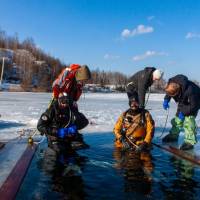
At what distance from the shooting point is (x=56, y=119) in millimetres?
5559

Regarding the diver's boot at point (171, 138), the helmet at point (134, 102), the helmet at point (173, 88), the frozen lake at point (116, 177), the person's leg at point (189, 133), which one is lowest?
the frozen lake at point (116, 177)

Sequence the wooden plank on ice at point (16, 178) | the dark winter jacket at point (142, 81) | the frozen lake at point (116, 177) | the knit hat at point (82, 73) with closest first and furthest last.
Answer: the wooden plank on ice at point (16, 178)
the frozen lake at point (116, 177)
the knit hat at point (82, 73)
the dark winter jacket at point (142, 81)

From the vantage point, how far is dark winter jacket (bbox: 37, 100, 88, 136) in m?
5.40

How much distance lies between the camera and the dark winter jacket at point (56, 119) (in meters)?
5.40

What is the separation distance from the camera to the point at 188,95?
623cm

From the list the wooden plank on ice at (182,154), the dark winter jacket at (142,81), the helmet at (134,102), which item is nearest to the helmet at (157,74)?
the dark winter jacket at (142,81)

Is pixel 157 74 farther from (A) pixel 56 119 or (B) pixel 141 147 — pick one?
(A) pixel 56 119

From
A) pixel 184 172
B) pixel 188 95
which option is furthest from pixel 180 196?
pixel 188 95

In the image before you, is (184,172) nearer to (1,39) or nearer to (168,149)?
(168,149)

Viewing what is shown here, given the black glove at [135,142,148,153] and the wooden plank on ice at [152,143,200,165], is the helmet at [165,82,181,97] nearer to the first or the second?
the wooden plank on ice at [152,143,200,165]

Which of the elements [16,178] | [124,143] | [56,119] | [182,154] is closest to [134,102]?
[124,143]

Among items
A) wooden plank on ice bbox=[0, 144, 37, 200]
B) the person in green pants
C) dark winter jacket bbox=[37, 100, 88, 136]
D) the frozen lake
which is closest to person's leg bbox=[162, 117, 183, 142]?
the person in green pants

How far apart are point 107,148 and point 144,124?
0.79 metres

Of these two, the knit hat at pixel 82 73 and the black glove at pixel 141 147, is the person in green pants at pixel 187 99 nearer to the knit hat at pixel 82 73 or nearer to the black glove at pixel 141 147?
the black glove at pixel 141 147
